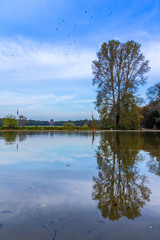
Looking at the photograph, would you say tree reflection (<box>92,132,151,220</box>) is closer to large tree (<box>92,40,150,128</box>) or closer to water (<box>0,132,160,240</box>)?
water (<box>0,132,160,240</box>)

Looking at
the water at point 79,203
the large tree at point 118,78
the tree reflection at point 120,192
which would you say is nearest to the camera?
the water at point 79,203

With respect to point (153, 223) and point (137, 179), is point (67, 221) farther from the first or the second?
point (137, 179)

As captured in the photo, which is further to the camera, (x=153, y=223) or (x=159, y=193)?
(x=159, y=193)

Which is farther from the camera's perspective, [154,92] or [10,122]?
[154,92]

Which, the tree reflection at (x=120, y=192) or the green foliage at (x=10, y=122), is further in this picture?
the green foliage at (x=10, y=122)

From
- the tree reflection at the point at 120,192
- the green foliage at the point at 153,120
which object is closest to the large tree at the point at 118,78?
the green foliage at the point at 153,120

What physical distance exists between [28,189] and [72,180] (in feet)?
3.08

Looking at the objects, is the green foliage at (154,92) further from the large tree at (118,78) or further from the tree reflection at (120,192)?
the tree reflection at (120,192)

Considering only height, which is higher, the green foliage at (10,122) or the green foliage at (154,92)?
the green foliage at (154,92)

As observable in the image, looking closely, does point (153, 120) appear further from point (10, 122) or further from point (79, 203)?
point (79, 203)

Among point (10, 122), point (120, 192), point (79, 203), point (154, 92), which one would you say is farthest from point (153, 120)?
point (79, 203)

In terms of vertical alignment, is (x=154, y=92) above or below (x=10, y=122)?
above

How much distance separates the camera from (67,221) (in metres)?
2.26

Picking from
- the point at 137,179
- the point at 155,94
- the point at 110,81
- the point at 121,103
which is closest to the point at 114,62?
the point at 110,81
